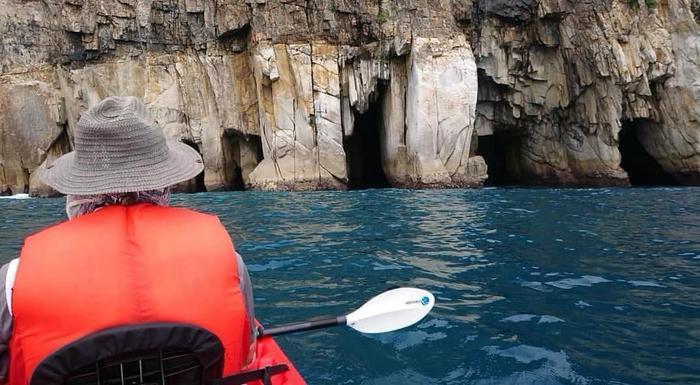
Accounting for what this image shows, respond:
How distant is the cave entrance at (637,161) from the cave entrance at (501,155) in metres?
4.94

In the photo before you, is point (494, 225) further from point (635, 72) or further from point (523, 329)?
point (635, 72)

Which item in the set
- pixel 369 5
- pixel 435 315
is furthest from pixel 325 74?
pixel 435 315

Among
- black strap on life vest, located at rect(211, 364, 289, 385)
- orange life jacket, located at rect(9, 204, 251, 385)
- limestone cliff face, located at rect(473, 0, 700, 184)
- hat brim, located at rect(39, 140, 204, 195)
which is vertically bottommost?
black strap on life vest, located at rect(211, 364, 289, 385)

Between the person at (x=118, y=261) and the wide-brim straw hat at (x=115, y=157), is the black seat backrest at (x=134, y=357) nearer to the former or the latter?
the person at (x=118, y=261)

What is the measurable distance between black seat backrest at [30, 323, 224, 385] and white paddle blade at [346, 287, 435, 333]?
1.54 meters

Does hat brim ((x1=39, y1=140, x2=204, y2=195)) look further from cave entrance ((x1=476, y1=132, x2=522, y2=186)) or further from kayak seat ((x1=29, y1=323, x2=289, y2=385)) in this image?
cave entrance ((x1=476, y1=132, x2=522, y2=186))

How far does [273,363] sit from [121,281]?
43.3 inches

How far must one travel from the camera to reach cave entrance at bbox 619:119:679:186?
24.0 metres

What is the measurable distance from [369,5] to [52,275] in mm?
22171

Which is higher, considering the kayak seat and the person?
the person

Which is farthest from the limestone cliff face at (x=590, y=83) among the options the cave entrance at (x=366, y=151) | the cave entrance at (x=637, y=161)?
the cave entrance at (x=366, y=151)

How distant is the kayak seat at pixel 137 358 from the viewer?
1483 millimetres

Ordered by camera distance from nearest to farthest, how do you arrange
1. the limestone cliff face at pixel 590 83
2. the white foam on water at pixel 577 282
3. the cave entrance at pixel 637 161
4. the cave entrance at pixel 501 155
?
1. the white foam on water at pixel 577 282
2. the limestone cliff face at pixel 590 83
3. the cave entrance at pixel 637 161
4. the cave entrance at pixel 501 155

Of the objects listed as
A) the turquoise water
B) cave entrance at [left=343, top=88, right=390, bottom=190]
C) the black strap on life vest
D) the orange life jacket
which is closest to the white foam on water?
the turquoise water
